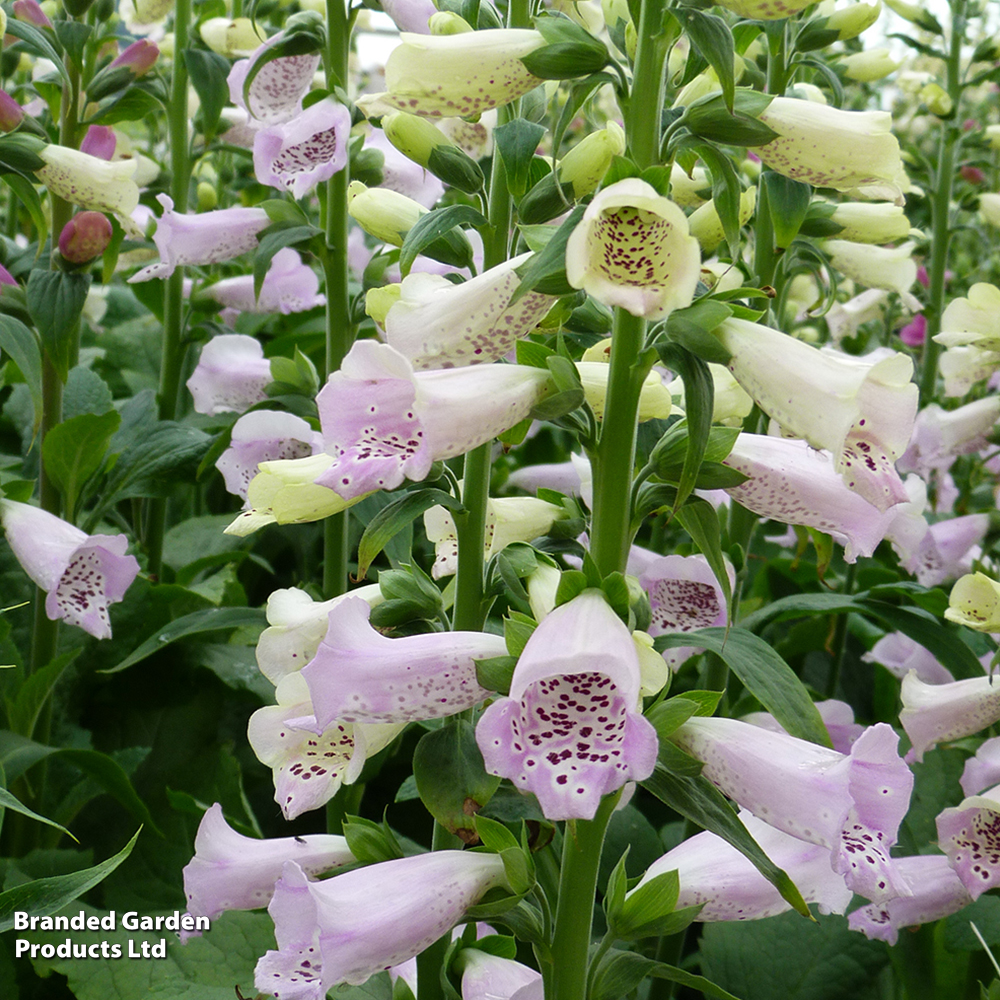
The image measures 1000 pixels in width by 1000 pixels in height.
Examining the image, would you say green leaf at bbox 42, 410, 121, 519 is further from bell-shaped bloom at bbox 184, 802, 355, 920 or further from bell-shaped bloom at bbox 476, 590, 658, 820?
bell-shaped bloom at bbox 476, 590, 658, 820

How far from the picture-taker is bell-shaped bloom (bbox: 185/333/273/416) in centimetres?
172

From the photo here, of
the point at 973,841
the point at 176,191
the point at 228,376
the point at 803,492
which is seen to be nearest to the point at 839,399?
the point at 803,492

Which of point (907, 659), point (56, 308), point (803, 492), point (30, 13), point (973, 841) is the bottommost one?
point (907, 659)

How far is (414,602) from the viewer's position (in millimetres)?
904

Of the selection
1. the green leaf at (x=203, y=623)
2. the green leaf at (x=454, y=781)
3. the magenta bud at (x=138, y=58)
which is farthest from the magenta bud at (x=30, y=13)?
the green leaf at (x=454, y=781)

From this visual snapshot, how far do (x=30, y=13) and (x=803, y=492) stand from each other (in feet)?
4.71

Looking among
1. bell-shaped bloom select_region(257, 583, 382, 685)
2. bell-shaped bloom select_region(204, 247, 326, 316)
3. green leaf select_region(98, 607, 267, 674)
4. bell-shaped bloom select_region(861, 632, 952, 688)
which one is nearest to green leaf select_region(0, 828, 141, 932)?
bell-shaped bloom select_region(257, 583, 382, 685)

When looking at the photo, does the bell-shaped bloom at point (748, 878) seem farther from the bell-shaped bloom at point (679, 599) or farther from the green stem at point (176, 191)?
the green stem at point (176, 191)

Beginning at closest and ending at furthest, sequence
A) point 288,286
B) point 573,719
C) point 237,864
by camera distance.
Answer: point 573,719
point 237,864
point 288,286

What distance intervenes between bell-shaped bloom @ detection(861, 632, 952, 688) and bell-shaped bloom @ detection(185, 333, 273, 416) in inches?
40.7

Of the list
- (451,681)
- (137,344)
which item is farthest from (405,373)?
(137,344)

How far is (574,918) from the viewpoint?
83cm

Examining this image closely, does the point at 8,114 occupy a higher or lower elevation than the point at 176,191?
higher

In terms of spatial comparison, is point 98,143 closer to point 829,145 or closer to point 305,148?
point 305,148
